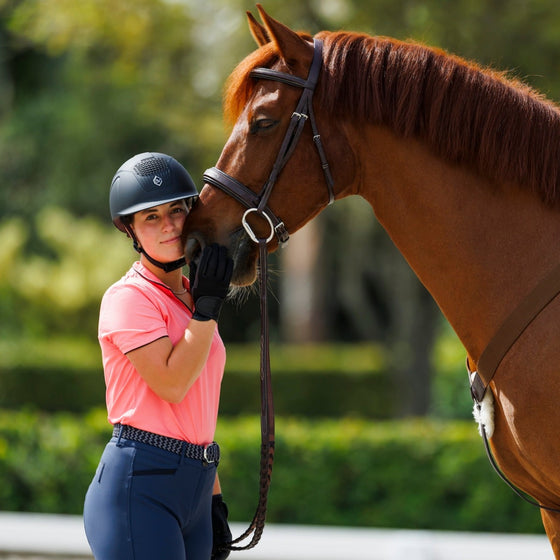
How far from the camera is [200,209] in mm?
2453

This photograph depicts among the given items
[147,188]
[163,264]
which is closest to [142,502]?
[163,264]

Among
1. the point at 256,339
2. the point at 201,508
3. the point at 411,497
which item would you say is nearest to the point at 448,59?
the point at 201,508

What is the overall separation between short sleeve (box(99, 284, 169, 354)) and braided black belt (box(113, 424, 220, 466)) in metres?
0.25

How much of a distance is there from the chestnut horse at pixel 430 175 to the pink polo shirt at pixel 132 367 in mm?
204

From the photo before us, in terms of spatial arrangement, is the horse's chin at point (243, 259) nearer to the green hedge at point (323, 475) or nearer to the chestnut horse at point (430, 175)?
the chestnut horse at point (430, 175)

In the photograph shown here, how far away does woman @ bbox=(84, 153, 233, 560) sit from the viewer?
2238 mm

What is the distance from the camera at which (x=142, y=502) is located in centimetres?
224

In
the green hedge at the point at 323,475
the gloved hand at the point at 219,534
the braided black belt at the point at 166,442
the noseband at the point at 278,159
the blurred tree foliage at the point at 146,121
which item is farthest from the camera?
the blurred tree foliage at the point at 146,121

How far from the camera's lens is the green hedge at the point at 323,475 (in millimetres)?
6035

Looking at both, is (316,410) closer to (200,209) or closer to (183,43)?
(183,43)

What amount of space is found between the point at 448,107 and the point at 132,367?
1.27m

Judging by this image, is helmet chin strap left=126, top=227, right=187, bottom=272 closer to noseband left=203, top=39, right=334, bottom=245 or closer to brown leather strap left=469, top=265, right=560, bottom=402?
noseband left=203, top=39, right=334, bottom=245

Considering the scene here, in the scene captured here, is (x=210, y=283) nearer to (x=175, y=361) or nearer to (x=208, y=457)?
(x=175, y=361)

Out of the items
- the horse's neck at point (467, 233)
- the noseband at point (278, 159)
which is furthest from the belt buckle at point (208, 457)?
the horse's neck at point (467, 233)
